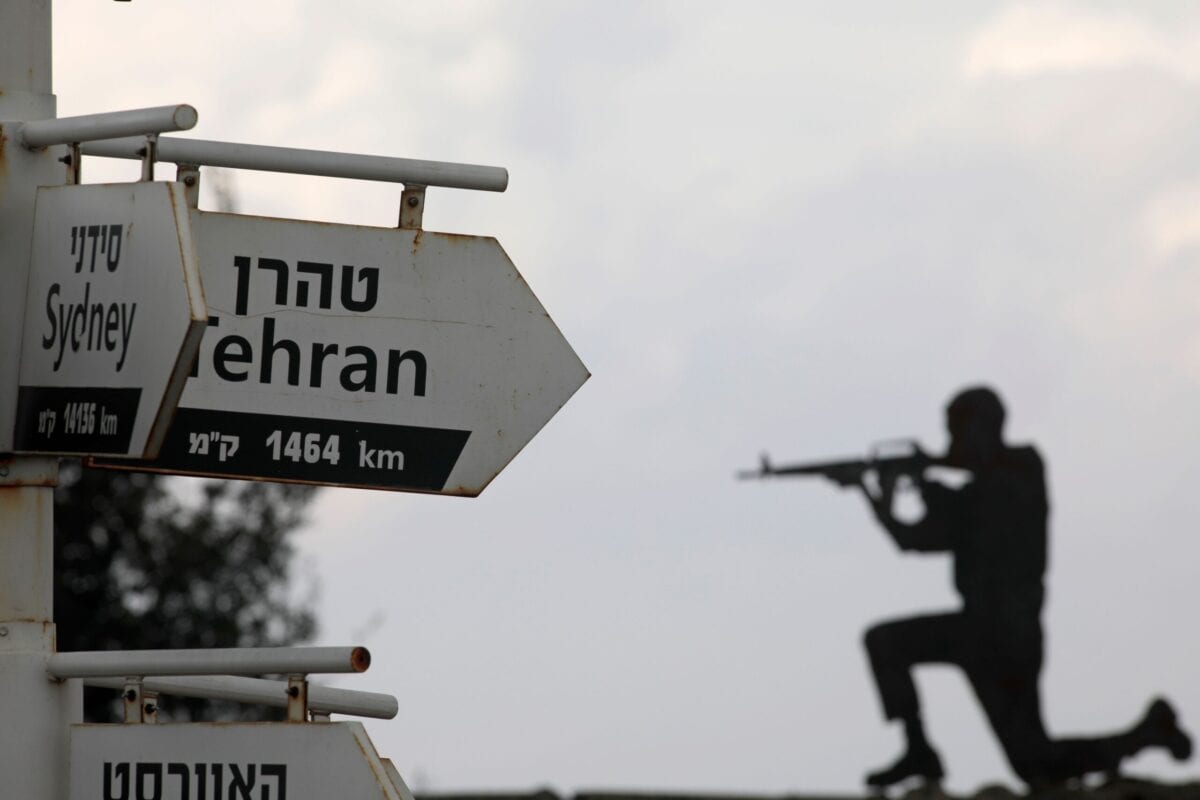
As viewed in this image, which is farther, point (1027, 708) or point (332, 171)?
point (1027, 708)

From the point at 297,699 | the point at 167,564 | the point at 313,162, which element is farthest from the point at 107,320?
the point at 167,564

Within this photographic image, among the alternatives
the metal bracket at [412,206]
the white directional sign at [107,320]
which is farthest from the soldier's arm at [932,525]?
the white directional sign at [107,320]

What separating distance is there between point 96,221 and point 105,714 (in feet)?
49.9

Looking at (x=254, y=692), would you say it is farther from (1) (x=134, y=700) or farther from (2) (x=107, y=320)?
(2) (x=107, y=320)

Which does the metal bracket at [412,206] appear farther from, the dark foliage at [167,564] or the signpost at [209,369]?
the dark foliage at [167,564]

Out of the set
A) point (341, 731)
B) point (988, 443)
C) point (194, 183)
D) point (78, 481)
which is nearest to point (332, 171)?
point (194, 183)

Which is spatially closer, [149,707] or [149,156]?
[149,156]

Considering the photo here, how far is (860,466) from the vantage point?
12.0 metres

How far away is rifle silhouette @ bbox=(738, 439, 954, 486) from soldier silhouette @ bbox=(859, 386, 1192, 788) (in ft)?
0.46

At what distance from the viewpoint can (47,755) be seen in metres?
2.69

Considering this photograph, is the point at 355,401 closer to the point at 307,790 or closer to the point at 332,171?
the point at 332,171

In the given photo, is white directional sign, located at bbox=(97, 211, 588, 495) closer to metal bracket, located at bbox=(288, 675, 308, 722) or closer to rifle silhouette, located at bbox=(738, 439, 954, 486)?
metal bracket, located at bbox=(288, 675, 308, 722)

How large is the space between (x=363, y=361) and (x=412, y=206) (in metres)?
0.25

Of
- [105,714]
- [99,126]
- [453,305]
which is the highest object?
[99,126]
